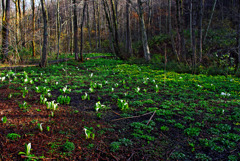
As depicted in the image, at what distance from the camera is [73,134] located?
126 inches

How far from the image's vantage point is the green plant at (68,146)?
2718 millimetres

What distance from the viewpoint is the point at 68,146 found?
2783mm

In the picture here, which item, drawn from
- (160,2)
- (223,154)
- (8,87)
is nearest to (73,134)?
(223,154)

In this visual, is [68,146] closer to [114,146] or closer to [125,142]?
[114,146]

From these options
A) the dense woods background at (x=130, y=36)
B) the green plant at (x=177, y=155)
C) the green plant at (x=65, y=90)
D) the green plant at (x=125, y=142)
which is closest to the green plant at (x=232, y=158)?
the green plant at (x=177, y=155)

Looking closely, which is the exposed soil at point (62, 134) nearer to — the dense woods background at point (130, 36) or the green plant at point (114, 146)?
the green plant at point (114, 146)

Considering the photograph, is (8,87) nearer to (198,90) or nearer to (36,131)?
(36,131)

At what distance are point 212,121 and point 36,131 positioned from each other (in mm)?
3762

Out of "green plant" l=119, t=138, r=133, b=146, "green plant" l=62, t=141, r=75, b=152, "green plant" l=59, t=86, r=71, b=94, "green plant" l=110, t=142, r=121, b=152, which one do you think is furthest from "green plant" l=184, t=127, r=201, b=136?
"green plant" l=59, t=86, r=71, b=94

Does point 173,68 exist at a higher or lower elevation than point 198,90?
higher

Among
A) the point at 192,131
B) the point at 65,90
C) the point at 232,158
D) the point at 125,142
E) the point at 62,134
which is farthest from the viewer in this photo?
Answer: the point at 65,90

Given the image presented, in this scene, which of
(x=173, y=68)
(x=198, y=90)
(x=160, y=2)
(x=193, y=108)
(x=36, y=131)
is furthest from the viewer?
(x=160, y=2)

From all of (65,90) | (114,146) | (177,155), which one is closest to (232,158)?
(177,155)

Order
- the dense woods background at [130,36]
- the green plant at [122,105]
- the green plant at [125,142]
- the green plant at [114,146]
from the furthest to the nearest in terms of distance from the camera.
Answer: the dense woods background at [130,36] < the green plant at [122,105] < the green plant at [125,142] < the green plant at [114,146]
